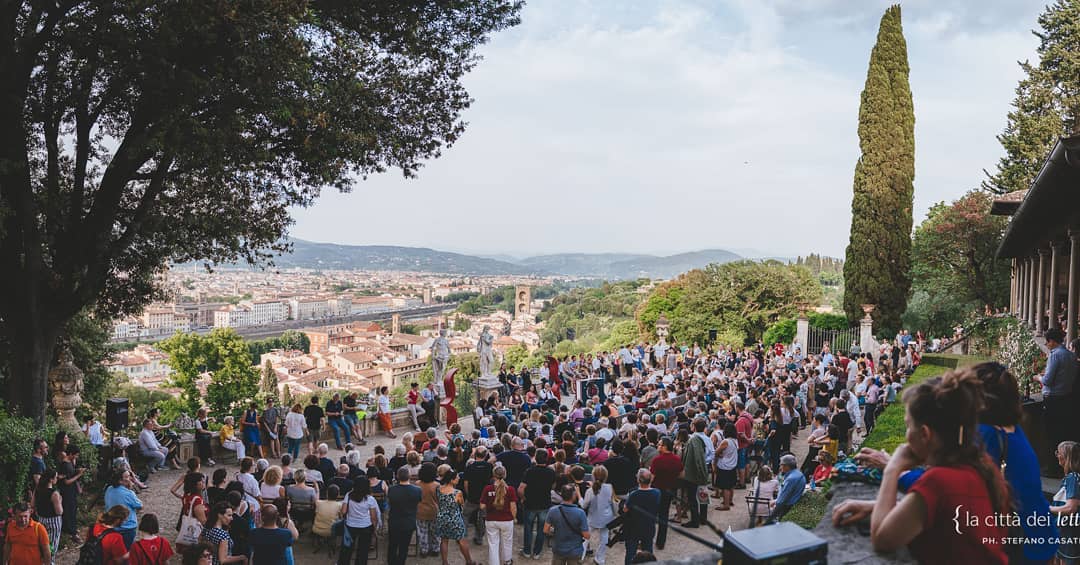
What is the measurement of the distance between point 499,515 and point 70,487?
19.0 ft

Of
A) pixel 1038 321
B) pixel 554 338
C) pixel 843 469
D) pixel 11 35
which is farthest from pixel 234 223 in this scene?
pixel 554 338

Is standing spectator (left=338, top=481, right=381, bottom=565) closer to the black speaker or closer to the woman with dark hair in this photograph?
the woman with dark hair

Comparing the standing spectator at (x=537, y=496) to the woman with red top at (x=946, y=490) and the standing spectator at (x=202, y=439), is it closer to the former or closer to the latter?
the woman with red top at (x=946, y=490)

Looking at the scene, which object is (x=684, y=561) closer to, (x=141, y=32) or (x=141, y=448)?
(x=141, y=32)

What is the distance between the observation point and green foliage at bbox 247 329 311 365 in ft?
251

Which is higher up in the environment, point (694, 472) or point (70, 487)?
point (694, 472)

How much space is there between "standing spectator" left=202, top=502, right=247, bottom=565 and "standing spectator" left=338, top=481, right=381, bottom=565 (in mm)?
1228

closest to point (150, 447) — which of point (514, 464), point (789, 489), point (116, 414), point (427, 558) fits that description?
point (116, 414)

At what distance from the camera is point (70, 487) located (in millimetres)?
8969

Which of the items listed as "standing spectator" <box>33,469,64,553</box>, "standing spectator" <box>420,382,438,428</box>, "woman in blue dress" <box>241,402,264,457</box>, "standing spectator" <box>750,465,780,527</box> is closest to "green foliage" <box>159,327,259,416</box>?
"standing spectator" <box>420,382,438,428</box>

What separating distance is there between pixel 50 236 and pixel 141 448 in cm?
390

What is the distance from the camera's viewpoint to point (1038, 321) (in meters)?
17.5

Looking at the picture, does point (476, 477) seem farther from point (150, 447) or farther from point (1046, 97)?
point (1046, 97)

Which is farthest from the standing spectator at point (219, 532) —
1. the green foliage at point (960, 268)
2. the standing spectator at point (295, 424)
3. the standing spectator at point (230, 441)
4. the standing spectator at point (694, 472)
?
the green foliage at point (960, 268)
